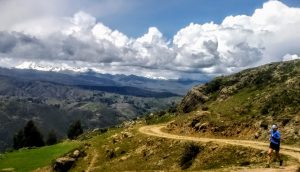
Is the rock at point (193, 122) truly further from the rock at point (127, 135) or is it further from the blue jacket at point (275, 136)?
the blue jacket at point (275, 136)

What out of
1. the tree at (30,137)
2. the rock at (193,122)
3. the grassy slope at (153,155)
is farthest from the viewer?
the tree at (30,137)

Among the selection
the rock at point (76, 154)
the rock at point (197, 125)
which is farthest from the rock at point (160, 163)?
the rock at point (76, 154)

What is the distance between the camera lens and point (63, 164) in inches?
3541

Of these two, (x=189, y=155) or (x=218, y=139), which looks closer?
(x=189, y=155)

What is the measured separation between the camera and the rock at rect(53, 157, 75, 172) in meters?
89.6

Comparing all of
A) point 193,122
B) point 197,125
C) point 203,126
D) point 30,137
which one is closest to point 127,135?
point 193,122

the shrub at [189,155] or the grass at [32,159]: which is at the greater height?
the shrub at [189,155]

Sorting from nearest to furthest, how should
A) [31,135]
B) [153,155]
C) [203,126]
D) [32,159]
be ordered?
[153,155] → [203,126] → [32,159] → [31,135]

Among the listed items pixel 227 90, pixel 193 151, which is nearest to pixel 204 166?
pixel 193 151

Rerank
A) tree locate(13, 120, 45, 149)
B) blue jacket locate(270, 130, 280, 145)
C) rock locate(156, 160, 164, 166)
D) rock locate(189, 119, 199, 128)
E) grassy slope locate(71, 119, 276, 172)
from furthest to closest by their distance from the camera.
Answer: tree locate(13, 120, 45, 149), rock locate(189, 119, 199, 128), rock locate(156, 160, 164, 166), grassy slope locate(71, 119, 276, 172), blue jacket locate(270, 130, 280, 145)

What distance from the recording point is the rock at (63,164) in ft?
294

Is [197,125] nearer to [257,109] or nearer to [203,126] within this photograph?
[203,126]

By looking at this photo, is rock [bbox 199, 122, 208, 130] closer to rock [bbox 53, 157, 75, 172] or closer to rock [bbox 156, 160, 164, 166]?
rock [bbox 156, 160, 164, 166]

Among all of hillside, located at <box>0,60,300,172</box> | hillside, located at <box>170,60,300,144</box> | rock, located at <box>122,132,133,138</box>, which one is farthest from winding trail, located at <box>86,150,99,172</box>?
hillside, located at <box>170,60,300,144</box>
